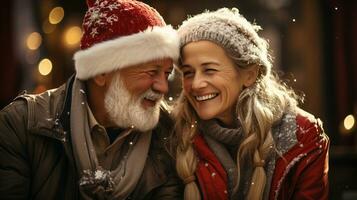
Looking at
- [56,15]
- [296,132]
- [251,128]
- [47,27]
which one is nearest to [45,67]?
[47,27]

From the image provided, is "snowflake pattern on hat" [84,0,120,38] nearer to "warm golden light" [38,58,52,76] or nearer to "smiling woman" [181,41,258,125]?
"smiling woman" [181,41,258,125]

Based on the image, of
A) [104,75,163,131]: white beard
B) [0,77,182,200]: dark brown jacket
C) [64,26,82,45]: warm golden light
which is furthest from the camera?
[64,26,82,45]: warm golden light

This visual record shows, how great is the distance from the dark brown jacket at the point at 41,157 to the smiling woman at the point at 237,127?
285 mm

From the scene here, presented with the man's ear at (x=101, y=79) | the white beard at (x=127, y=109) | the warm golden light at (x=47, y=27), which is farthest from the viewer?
the warm golden light at (x=47, y=27)

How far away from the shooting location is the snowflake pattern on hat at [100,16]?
151 inches

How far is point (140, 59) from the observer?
3.85 meters

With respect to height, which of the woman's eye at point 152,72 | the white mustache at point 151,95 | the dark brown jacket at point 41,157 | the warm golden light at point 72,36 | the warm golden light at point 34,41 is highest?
the warm golden light at point 72,36

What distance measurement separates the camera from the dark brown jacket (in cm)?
353

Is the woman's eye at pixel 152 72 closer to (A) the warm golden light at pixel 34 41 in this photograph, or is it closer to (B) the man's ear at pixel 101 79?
(B) the man's ear at pixel 101 79

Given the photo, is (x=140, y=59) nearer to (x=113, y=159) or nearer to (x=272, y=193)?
(x=113, y=159)

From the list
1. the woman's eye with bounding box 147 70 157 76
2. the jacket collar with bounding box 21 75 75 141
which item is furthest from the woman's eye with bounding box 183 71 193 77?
the jacket collar with bounding box 21 75 75 141

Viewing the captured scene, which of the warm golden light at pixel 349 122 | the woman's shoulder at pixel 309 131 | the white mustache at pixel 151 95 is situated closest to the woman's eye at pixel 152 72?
the white mustache at pixel 151 95

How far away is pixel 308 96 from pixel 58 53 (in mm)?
3233

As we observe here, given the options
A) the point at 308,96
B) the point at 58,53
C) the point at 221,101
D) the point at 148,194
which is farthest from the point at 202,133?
the point at 58,53
